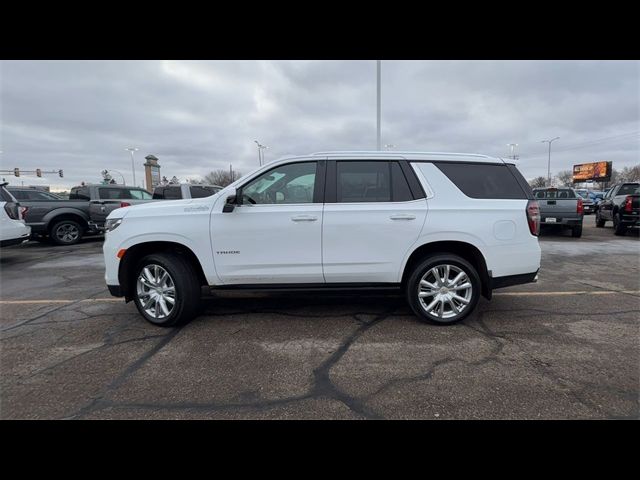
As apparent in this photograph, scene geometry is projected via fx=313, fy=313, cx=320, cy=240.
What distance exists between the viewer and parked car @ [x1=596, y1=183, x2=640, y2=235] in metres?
10.4

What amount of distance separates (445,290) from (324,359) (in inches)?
65.3

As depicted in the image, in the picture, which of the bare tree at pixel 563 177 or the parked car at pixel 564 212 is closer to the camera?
the parked car at pixel 564 212

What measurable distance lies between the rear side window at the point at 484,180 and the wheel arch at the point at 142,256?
315 centimetres

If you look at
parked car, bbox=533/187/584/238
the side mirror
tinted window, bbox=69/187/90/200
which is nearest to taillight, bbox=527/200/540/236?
the side mirror

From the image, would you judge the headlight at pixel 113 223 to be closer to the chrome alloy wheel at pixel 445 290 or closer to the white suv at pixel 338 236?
the white suv at pixel 338 236

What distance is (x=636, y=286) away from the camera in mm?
5172

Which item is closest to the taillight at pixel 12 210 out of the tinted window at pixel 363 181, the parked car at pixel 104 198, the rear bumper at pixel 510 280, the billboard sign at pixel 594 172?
the parked car at pixel 104 198

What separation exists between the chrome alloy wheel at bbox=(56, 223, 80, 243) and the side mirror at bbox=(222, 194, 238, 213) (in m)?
9.90

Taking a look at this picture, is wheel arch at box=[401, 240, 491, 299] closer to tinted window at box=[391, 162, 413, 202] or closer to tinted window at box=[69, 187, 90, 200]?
tinted window at box=[391, 162, 413, 202]

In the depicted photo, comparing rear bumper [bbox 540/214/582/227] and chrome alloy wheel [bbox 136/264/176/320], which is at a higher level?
rear bumper [bbox 540/214/582/227]

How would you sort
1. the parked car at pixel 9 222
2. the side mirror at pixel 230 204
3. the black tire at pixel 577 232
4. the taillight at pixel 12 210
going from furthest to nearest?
the black tire at pixel 577 232, the taillight at pixel 12 210, the parked car at pixel 9 222, the side mirror at pixel 230 204

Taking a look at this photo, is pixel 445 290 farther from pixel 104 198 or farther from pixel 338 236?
pixel 104 198

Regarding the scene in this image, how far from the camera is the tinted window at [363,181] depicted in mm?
3666
